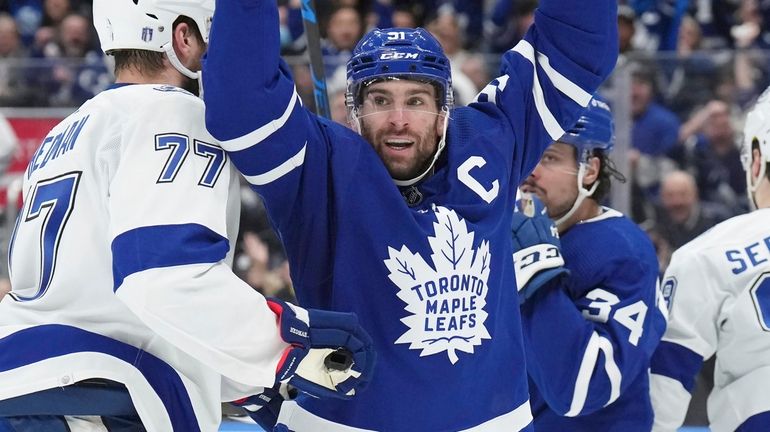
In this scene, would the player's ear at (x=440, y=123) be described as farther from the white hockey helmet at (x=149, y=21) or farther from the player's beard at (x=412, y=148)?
the white hockey helmet at (x=149, y=21)

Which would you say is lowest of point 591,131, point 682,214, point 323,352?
point 682,214

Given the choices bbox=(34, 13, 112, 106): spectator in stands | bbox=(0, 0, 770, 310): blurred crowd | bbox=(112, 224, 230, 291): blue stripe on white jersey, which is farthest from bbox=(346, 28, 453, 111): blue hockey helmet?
bbox=(34, 13, 112, 106): spectator in stands

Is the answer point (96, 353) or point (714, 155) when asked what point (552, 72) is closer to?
point (96, 353)

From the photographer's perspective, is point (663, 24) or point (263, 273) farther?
point (663, 24)

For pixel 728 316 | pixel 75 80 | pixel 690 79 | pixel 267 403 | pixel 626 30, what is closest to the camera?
pixel 267 403

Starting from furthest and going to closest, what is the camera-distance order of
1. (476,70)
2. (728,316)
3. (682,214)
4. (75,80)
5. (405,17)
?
1. (405,17)
2. (75,80)
3. (476,70)
4. (682,214)
5. (728,316)

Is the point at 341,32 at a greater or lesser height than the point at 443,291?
greater

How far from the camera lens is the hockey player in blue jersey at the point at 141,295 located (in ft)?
6.72

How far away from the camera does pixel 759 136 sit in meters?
3.07

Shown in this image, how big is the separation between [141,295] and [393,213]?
1.73 ft

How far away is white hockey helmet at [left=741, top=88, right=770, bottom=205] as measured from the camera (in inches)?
120

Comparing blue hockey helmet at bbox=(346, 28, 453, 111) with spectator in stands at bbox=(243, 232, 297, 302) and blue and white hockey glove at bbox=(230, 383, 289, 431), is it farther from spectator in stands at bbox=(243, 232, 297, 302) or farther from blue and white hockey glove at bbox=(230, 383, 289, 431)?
spectator in stands at bbox=(243, 232, 297, 302)

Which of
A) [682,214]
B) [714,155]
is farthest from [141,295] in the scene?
[714,155]

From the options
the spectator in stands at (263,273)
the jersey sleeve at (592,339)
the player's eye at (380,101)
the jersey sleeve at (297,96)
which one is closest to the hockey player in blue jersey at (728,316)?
the jersey sleeve at (592,339)
